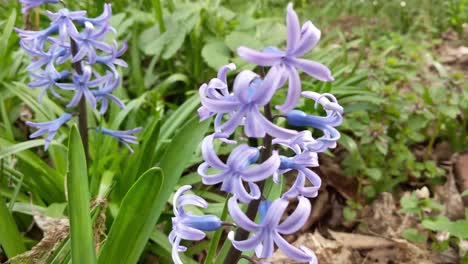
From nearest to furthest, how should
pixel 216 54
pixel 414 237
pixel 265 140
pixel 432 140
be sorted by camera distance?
pixel 265 140, pixel 414 237, pixel 432 140, pixel 216 54

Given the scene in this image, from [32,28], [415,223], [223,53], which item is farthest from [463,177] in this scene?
[32,28]

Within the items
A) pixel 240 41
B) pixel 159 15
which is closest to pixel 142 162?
pixel 240 41

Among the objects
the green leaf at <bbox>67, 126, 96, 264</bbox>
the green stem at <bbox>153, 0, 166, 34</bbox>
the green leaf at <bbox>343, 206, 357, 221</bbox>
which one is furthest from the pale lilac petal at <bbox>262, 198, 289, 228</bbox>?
the green stem at <bbox>153, 0, 166, 34</bbox>

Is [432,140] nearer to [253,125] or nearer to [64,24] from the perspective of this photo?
[64,24]

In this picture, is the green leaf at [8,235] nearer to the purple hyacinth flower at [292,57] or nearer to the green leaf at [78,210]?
the green leaf at [78,210]

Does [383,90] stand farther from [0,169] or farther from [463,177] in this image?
[0,169]

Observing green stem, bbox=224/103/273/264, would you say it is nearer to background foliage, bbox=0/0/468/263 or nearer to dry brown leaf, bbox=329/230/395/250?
background foliage, bbox=0/0/468/263

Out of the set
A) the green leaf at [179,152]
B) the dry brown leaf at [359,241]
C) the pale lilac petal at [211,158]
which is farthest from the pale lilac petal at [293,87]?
→ the dry brown leaf at [359,241]
